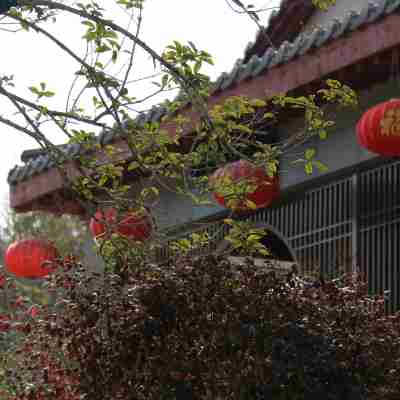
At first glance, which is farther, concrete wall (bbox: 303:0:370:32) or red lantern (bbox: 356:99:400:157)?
concrete wall (bbox: 303:0:370:32)

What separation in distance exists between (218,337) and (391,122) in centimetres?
229

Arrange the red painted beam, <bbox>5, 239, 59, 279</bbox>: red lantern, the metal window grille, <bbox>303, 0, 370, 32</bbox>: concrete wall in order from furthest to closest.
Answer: <bbox>303, 0, 370, 32</bbox>: concrete wall → <bbox>5, 239, 59, 279</bbox>: red lantern → the metal window grille → the red painted beam

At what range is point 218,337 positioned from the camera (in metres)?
4.58

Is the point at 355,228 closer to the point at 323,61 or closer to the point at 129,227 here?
the point at 323,61

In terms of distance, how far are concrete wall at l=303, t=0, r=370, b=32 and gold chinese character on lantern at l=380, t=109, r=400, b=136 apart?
10.4 ft

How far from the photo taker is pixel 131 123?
4867mm

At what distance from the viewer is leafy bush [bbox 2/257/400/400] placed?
4.52 meters

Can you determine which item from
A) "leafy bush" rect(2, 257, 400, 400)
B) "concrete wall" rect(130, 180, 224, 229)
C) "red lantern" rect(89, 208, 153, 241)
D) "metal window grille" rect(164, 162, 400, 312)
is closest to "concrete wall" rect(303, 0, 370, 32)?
"concrete wall" rect(130, 180, 224, 229)

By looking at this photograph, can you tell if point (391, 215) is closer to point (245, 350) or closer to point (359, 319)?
point (359, 319)

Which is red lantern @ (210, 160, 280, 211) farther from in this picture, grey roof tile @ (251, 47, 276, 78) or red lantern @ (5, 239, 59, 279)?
red lantern @ (5, 239, 59, 279)

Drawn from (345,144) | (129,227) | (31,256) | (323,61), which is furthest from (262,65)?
(31,256)

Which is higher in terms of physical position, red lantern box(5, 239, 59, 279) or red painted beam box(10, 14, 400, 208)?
red painted beam box(10, 14, 400, 208)

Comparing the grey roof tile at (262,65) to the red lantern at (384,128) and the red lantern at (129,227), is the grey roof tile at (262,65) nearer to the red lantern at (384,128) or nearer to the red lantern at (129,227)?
the red lantern at (384,128)

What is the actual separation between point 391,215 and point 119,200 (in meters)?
2.74
